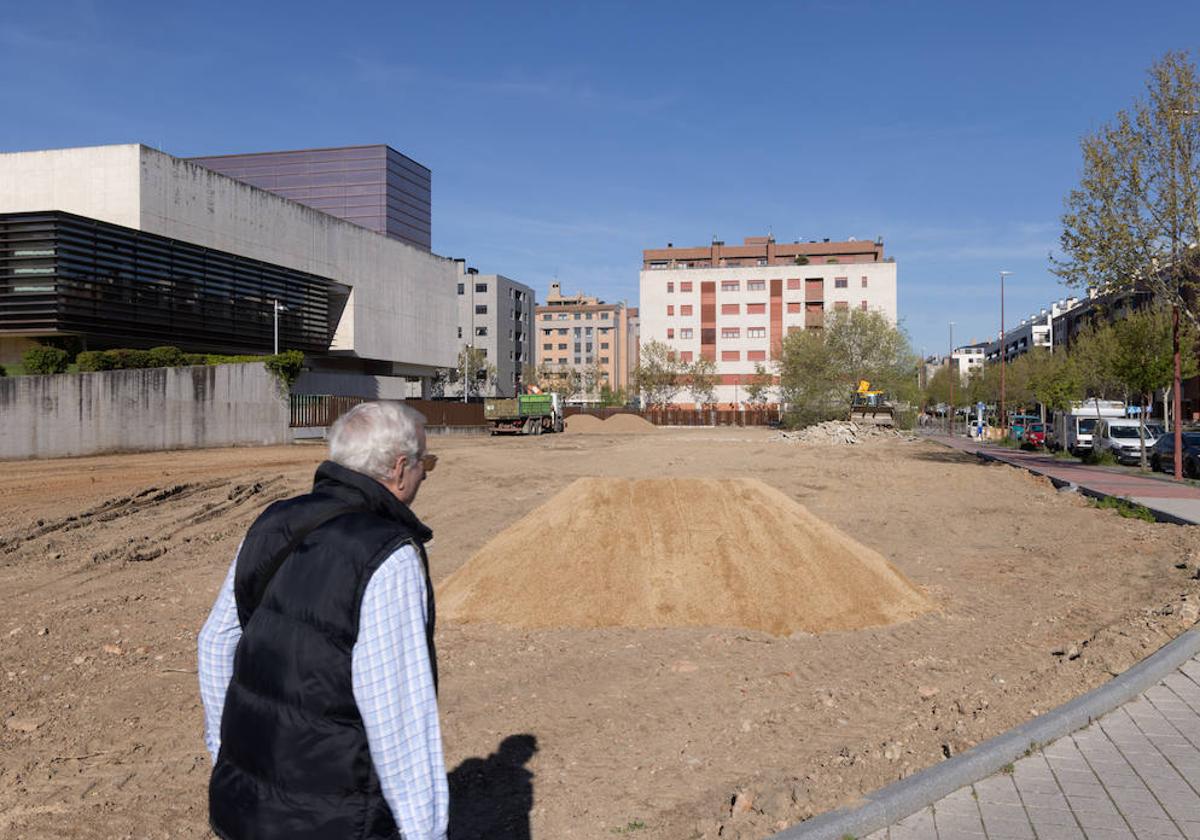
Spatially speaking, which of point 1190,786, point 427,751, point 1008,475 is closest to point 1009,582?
point 1190,786

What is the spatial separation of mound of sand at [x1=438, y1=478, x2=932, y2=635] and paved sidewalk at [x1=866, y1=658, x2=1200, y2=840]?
326 cm

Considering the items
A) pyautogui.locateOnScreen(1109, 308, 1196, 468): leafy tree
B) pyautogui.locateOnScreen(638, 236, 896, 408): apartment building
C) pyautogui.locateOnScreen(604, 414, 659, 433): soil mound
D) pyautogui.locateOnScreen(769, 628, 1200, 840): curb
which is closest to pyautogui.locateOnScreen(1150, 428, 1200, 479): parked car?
pyautogui.locateOnScreen(1109, 308, 1196, 468): leafy tree

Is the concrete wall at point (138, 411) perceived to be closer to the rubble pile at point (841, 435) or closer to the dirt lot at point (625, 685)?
the dirt lot at point (625, 685)

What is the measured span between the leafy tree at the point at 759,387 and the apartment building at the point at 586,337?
53574 mm

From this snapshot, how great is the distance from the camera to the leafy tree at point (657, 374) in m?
85.1

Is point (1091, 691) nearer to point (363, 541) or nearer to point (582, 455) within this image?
point (363, 541)

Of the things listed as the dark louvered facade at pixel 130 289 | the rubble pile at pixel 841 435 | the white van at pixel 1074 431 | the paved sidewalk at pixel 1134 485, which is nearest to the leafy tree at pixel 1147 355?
the paved sidewalk at pixel 1134 485

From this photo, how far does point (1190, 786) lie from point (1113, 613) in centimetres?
472

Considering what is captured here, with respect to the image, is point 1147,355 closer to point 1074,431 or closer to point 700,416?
point 1074,431

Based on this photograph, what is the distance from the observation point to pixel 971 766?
416cm

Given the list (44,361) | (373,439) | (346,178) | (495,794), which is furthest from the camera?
(346,178)

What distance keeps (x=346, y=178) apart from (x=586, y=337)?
49.9 m

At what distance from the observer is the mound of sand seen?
319 inches

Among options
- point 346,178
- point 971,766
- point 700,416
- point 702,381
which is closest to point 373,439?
point 971,766
